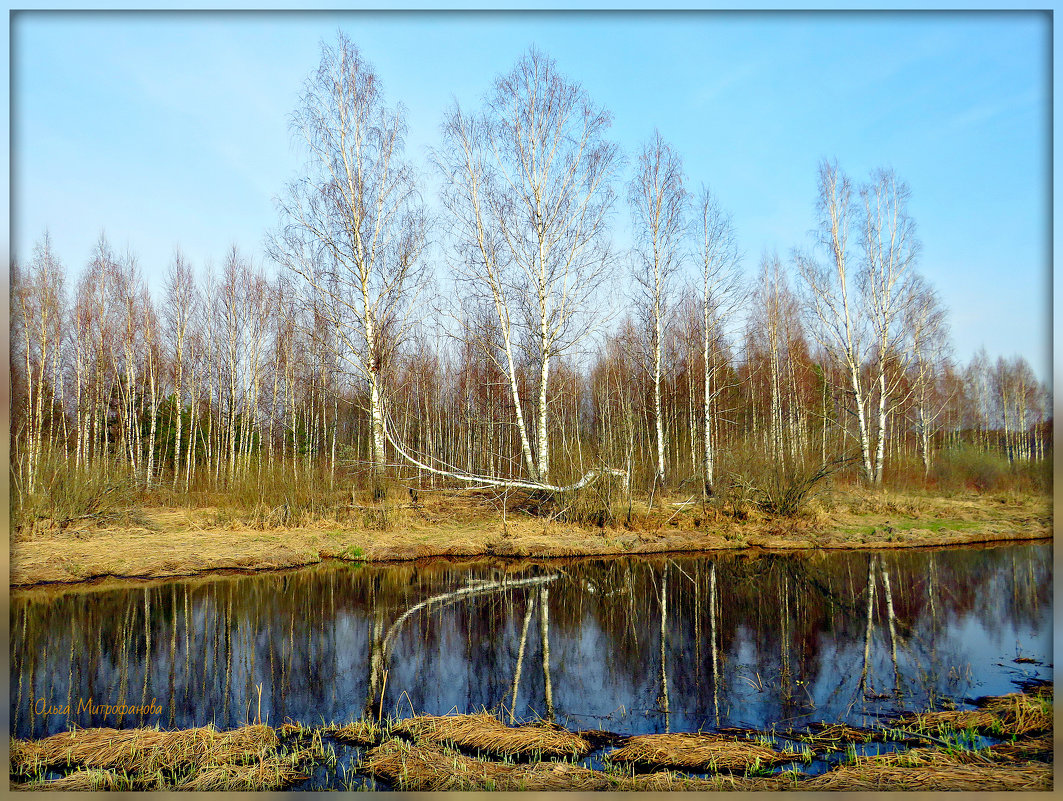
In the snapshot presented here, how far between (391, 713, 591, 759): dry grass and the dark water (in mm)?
341

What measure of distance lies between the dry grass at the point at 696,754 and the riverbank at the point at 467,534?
7.59 metres

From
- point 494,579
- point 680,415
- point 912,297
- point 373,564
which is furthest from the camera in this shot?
point 680,415

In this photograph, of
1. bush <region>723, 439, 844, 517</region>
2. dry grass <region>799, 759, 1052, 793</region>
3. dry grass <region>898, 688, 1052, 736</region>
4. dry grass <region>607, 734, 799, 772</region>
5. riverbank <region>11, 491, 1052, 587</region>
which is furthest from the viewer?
bush <region>723, 439, 844, 517</region>

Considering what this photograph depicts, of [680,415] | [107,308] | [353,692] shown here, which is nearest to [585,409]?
[680,415]

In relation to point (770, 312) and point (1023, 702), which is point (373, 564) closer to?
point (1023, 702)

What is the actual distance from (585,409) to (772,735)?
2951 cm

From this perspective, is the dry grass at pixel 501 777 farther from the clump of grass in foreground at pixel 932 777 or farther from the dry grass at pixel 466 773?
the clump of grass in foreground at pixel 932 777

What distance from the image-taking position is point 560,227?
14406 millimetres

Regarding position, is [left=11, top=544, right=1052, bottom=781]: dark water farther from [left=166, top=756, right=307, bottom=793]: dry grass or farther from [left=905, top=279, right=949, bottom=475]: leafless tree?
[left=905, top=279, right=949, bottom=475]: leafless tree

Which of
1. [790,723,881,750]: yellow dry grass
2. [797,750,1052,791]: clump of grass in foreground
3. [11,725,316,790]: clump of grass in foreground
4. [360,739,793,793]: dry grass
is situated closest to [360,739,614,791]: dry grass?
[360,739,793,793]: dry grass

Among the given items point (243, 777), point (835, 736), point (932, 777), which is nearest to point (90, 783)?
point (243, 777)

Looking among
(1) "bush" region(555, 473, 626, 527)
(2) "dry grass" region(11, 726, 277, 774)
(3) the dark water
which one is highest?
(1) "bush" region(555, 473, 626, 527)

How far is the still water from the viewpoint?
497 cm

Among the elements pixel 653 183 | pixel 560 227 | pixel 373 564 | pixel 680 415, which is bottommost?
pixel 373 564
